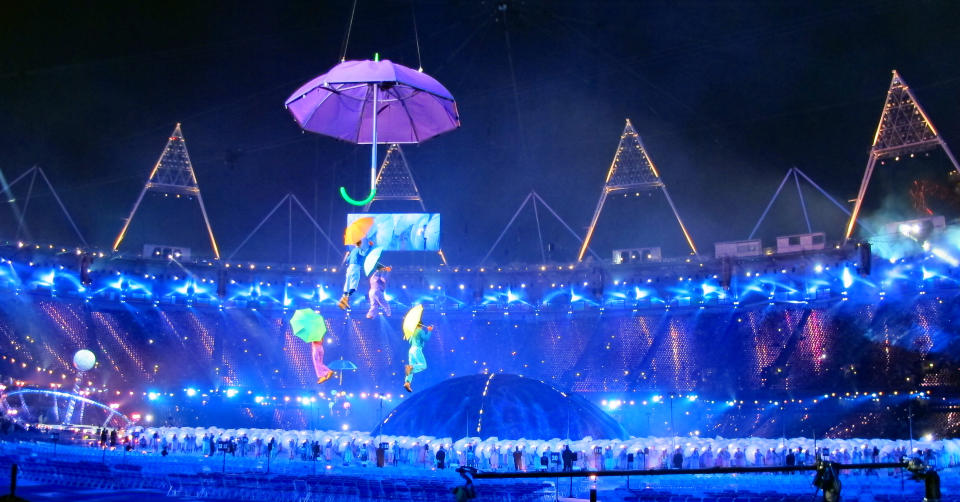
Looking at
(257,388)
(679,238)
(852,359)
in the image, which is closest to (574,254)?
(679,238)

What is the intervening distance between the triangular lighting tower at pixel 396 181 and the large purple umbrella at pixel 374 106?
1726cm

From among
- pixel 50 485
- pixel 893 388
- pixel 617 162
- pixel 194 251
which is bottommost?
pixel 50 485

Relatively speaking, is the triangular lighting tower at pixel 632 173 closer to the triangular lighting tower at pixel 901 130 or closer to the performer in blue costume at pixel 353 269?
the triangular lighting tower at pixel 901 130

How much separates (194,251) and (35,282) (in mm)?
6220

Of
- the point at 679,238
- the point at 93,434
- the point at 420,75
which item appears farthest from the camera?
the point at 679,238

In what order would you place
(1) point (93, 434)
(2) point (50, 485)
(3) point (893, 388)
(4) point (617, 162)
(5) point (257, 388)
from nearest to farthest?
1. (2) point (50, 485)
2. (1) point (93, 434)
3. (3) point (893, 388)
4. (4) point (617, 162)
5. (5) point (257, 388)

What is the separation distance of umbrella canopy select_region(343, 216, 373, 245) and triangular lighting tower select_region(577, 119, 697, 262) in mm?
17853

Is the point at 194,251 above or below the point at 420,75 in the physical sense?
above

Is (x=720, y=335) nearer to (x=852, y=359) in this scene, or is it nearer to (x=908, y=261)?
(x=852, y=359)

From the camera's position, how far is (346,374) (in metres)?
35.6

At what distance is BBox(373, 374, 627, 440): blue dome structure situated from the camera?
Result: 22469 mm

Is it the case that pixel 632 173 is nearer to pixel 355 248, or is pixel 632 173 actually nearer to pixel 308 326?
pixel 355 248

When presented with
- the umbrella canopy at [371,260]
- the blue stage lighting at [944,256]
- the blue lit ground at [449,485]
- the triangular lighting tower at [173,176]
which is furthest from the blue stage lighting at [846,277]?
the triangular lighting tower at [173,176]

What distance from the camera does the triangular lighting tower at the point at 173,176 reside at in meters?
28.4
